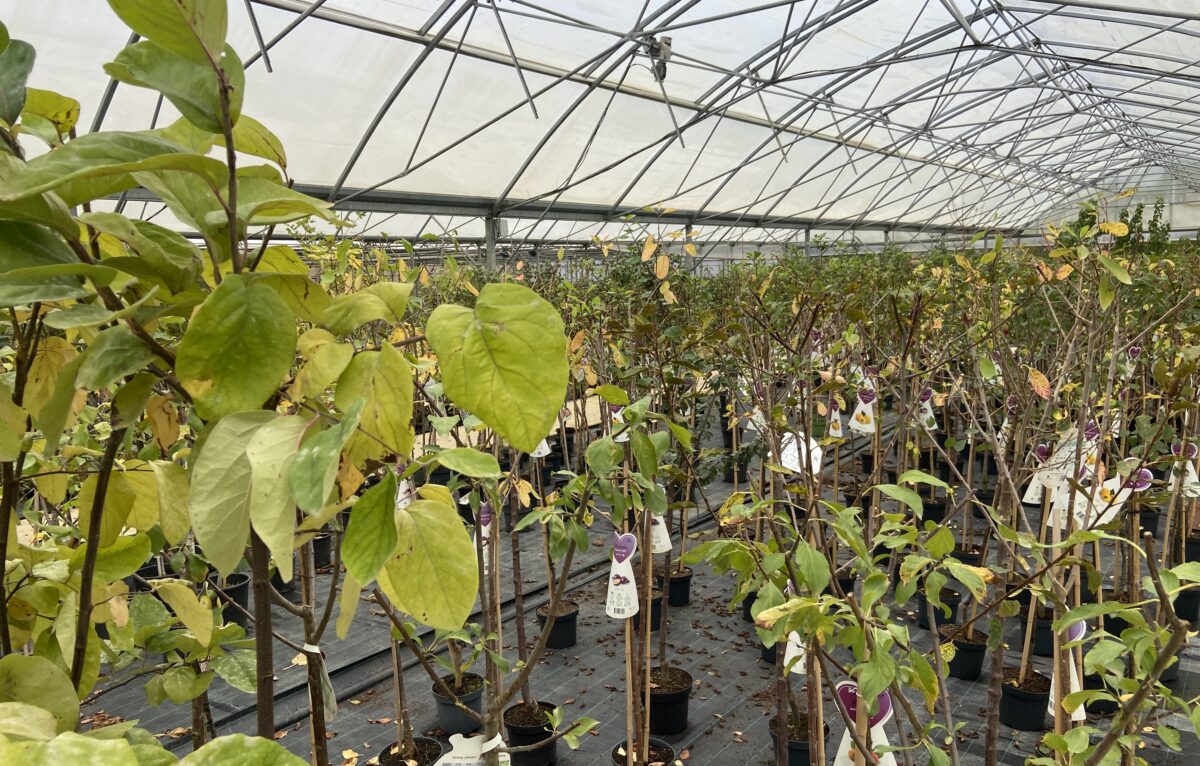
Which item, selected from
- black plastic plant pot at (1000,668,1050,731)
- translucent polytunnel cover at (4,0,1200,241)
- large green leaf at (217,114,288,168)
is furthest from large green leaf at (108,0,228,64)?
translucent polytunnel cover at (4,0,1200,241)

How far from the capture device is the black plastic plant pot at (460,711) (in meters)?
3.33

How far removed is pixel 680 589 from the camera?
4762mm

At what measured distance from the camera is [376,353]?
0.49 m

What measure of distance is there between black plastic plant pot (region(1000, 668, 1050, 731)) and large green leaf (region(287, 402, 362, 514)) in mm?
3727

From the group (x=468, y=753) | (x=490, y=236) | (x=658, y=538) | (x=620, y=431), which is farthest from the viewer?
(x=490, y=236)

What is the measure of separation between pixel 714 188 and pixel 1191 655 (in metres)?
11.7

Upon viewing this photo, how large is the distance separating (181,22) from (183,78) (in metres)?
0.04

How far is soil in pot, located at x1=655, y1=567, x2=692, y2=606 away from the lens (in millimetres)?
4723

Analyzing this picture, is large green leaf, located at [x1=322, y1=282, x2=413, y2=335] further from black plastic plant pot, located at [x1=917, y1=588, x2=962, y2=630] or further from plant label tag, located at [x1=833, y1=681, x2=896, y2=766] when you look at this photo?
black plastic plant pot, located at [x1=917, y1=588, x2=962, y2=630]

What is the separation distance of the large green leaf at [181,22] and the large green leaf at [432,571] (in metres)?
0.28

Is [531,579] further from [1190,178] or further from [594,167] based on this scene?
[1190,178]

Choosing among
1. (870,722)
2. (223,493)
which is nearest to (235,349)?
(223,493)

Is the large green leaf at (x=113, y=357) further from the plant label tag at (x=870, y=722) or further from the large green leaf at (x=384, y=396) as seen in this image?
the plant label tag at (x=870, y=722)

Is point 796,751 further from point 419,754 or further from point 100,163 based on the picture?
point 100,163
